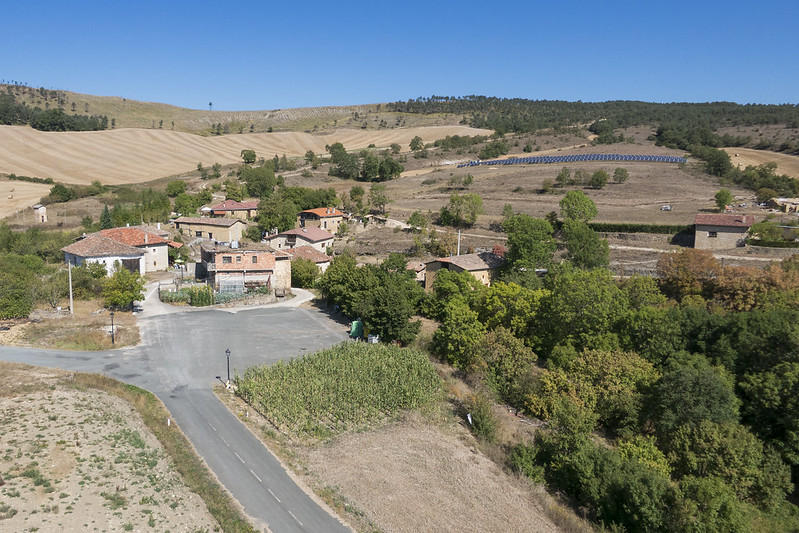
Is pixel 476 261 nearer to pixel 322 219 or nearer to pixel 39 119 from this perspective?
pixel 322 219

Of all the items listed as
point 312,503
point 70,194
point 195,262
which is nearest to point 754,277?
point 312,503

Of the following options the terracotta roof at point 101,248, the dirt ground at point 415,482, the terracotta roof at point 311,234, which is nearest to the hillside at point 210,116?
the terracotta roof at point 311,234

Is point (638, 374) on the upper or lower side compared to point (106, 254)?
lower

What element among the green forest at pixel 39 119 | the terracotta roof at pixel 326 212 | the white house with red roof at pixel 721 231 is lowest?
the terracotta roof at pixel 326 212

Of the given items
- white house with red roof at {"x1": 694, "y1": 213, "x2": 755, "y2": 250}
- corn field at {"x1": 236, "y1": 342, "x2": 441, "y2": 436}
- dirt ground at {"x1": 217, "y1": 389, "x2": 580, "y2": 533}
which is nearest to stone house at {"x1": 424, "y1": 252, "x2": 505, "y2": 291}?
corn field at {"x1": 236, "y1": 342, "x2": 441, "y2": 436}

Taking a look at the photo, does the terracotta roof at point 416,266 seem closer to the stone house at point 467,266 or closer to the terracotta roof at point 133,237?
the stone house at point 467,266

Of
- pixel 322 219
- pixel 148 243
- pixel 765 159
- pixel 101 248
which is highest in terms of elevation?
pixel 765 159

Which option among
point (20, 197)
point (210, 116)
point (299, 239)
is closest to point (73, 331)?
point (299, 239)
